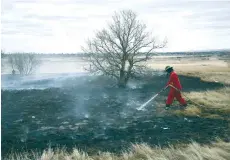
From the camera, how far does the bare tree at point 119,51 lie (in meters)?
12.7

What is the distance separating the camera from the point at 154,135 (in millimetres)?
6578

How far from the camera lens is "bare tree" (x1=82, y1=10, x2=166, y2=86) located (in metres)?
12.7

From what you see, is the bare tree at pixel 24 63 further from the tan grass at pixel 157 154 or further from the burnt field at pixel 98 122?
the tan grass at pixel 157 154

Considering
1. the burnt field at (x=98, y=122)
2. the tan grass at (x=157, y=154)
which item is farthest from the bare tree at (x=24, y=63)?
the tan grass at (x=157, y=154)

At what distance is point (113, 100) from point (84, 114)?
252 centimetres

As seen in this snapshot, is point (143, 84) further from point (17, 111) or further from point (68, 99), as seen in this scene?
point (17, 111)

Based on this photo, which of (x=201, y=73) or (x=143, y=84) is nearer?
(x=201, y=73)

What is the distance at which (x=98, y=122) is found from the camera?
7809 mm

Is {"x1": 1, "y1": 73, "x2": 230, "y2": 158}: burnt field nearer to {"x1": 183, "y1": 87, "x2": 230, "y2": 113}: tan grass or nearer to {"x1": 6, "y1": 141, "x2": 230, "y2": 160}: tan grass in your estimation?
{"x1": 183, "y1": 87, "x2": 230, "y2": 113}: tan grass

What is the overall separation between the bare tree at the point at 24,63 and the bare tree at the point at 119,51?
13.5ft

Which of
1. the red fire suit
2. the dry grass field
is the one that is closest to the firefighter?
the red fire suit

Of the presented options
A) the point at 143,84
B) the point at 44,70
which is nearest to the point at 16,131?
the point at 143,84

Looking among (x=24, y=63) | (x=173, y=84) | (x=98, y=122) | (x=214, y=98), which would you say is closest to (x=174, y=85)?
(x=173, y=84)

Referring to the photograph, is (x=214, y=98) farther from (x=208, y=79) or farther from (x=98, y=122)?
(x=98, y=122)
